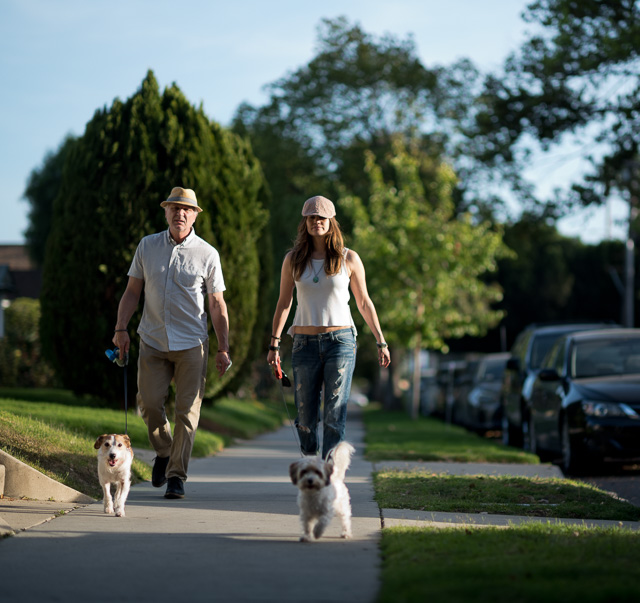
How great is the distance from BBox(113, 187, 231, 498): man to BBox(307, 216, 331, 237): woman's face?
1107 mm

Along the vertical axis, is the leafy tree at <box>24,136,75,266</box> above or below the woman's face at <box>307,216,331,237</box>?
above

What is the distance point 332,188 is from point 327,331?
34301mm

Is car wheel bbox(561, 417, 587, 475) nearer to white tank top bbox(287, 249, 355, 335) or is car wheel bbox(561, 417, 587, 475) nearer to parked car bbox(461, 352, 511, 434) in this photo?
white tank top bbox(287, 249, 355, 335)

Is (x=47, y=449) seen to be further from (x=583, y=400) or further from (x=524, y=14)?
(x=524, y=14)

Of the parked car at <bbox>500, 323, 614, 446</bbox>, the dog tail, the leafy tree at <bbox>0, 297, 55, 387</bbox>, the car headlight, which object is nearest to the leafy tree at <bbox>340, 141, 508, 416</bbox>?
the leafy tree at <bbox>0, 297, 55, 387</bbox>

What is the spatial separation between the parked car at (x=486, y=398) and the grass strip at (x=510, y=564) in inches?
531

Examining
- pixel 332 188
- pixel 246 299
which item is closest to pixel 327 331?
pixel 246 299

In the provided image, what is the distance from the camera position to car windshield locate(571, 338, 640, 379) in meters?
12.0

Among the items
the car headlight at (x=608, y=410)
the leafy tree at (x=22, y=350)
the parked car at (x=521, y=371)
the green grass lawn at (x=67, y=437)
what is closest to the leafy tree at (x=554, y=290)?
the leafy tree at (x=22, y=350)

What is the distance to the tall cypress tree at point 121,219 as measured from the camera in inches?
542

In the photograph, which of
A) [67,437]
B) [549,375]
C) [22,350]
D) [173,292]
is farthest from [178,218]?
[22,350]

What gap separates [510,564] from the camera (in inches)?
186

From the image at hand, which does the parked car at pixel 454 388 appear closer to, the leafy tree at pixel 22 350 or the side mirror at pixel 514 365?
the side mirror at pixel 514 365

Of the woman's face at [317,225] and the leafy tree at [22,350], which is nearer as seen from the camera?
the woman's face at [317,225]
